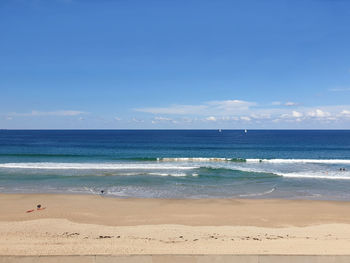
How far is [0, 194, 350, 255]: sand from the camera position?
33.1 ft

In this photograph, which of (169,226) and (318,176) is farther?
(318,176)

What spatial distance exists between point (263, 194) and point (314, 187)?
17.1 ft

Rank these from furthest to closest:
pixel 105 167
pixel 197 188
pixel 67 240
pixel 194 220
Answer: pixel 105 167
pixel 197 188
pixel 194 220
pixel 67 240

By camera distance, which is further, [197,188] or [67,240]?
[197,188]

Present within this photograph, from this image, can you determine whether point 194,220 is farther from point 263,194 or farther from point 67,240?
point 263,194

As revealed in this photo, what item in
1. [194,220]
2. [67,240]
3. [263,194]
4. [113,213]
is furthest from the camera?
[263,194]

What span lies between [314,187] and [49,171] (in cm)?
2388

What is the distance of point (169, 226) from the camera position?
12664 mm

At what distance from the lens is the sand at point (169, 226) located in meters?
10.1

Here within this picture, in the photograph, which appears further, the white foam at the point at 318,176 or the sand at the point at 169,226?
the white foam at the point at 318,176

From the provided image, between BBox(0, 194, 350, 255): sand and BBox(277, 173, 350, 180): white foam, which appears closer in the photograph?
BBox(0, 194, 350, 255): sand

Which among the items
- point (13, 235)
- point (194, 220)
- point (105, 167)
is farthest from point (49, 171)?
point (194, 220)

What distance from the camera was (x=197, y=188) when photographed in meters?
21.4

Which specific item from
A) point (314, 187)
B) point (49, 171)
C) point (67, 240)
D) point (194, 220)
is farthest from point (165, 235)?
point (49, 171)
